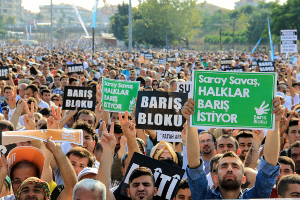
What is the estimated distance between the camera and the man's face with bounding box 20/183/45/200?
13.1ft

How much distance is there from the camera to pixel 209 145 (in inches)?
250

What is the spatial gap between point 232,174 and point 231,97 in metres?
0.76

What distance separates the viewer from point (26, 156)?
4711 mm

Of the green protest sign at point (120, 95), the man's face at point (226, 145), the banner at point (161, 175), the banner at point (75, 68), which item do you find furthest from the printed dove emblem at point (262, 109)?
the banner at point (75, 68)

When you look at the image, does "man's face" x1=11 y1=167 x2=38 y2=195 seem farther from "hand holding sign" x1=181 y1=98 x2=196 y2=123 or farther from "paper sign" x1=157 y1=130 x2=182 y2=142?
"paper sign" x1=157 y1=130 x2=182 y2=142

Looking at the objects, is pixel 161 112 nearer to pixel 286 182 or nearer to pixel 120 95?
pixel 120 95

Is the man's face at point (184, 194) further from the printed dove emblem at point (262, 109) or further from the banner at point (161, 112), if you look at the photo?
the banner at point (161, 112)

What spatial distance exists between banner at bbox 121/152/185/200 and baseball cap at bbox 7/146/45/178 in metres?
0.83

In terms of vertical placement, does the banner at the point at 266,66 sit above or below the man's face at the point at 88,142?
above

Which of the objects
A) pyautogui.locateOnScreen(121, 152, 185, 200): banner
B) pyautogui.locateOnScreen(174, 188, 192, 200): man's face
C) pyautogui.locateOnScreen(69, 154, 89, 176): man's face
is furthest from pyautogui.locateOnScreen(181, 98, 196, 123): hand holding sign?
pyautogui.locateOnScreen(69, 154, 89, 176): man's face

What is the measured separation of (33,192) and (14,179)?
1.96 ft

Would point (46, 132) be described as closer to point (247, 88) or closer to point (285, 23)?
point (247, 88)

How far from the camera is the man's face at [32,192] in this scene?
399 cm

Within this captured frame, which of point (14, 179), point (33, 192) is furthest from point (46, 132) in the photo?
point (33, 192)
